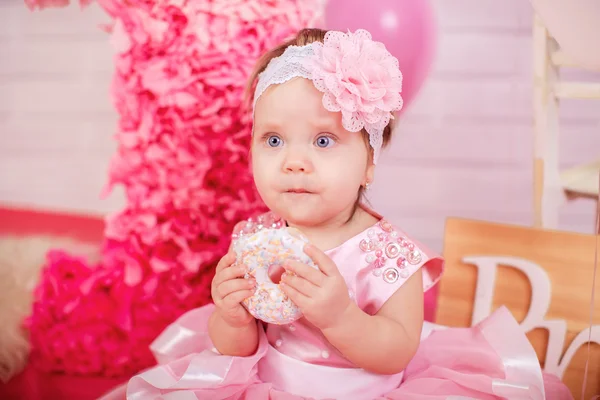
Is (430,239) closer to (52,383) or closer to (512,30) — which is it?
(512,30)

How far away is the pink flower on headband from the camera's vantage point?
3.36 feet

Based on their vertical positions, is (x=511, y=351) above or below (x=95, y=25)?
below

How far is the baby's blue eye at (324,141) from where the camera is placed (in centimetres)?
108

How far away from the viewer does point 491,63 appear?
7.27 ft

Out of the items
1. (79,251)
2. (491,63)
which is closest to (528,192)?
(491,63)

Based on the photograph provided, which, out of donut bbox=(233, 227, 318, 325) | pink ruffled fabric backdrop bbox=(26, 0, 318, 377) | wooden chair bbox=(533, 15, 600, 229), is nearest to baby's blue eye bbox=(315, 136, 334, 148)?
donut bbox=(233, 227, 318, 325)

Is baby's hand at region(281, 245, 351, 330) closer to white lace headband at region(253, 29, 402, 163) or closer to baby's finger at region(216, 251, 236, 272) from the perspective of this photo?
baby's finger at region(216, 251, 236, 272)

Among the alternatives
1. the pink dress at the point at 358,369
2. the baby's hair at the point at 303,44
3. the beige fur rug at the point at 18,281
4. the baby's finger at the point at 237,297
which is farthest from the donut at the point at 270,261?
the beige fur rug at the point at 18,281

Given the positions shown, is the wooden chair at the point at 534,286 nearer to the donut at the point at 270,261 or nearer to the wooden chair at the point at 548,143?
the wooden chair at the point at 548,143

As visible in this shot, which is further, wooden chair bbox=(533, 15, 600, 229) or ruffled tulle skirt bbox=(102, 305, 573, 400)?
wooden chair bbox=(533, 15, 600, 229)

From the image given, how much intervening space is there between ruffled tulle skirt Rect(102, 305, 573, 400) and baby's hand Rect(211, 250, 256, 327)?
0.33ft

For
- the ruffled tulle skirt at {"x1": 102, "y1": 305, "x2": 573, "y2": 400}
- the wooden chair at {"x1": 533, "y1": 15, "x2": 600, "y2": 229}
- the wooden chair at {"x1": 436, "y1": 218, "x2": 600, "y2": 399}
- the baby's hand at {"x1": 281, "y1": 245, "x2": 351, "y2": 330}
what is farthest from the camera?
the wooden chair at {"x1": 533, "y1": 15, "x2": 600, "y2": 229}

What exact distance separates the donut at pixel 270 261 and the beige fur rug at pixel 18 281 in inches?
37.2

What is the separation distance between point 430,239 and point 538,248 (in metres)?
0.82
